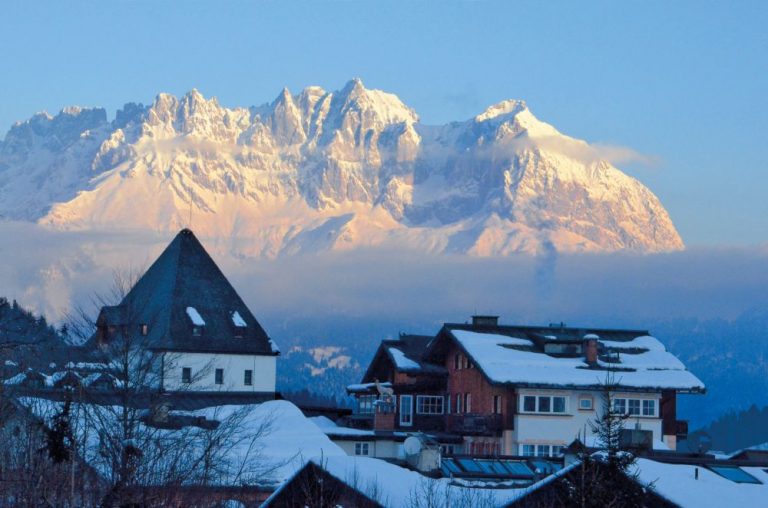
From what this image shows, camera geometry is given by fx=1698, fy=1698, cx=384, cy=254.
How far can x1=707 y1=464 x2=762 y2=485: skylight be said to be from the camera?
52.7 metres

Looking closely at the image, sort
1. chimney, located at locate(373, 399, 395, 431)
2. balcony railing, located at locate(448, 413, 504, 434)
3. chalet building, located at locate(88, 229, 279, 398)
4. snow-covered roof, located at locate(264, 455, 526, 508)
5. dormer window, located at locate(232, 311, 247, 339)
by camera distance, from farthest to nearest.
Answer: dormer window, located at locate(232, 311, 247, 339), chalet building, located at locate(88, 229, 279, 398), balcony railing, located at locate(448, 413, 504, 434), chimney, located at locate(373, 399, 395, 431), snow-covered roof, located at locate(264, 455, 526, 508)

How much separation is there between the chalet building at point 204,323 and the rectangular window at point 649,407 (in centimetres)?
2752

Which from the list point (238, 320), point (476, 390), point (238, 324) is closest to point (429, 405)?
point (476, 390)

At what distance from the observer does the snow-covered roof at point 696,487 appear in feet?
150

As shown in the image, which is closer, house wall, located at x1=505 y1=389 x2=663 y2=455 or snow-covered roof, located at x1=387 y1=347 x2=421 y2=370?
house wall, located at x1=505 y1=389 x2=663 y2=455

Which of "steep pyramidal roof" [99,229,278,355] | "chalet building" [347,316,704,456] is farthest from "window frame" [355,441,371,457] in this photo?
"steep pyramidal roof" [99,229,278,355]

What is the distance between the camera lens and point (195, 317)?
116688mm

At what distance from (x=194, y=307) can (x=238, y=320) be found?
362cm

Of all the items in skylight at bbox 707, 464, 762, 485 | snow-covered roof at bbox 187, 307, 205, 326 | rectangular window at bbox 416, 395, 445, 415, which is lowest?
skylight at bbox 707, 464, 762, 485

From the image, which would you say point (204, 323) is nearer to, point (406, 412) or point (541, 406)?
point (406, 412)

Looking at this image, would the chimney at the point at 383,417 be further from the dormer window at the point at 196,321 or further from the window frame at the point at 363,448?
the dormer window at the point at 196,321

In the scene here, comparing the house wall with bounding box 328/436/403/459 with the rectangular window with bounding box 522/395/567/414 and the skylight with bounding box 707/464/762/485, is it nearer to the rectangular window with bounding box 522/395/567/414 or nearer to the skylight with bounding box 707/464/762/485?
the rectangular window with bounding box 522/395/567/414

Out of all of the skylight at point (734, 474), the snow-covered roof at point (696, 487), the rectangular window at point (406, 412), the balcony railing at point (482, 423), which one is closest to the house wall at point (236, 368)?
the rectangular window at point (406, 412)

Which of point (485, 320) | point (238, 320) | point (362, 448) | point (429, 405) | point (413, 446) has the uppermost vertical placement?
point (238, 320)
